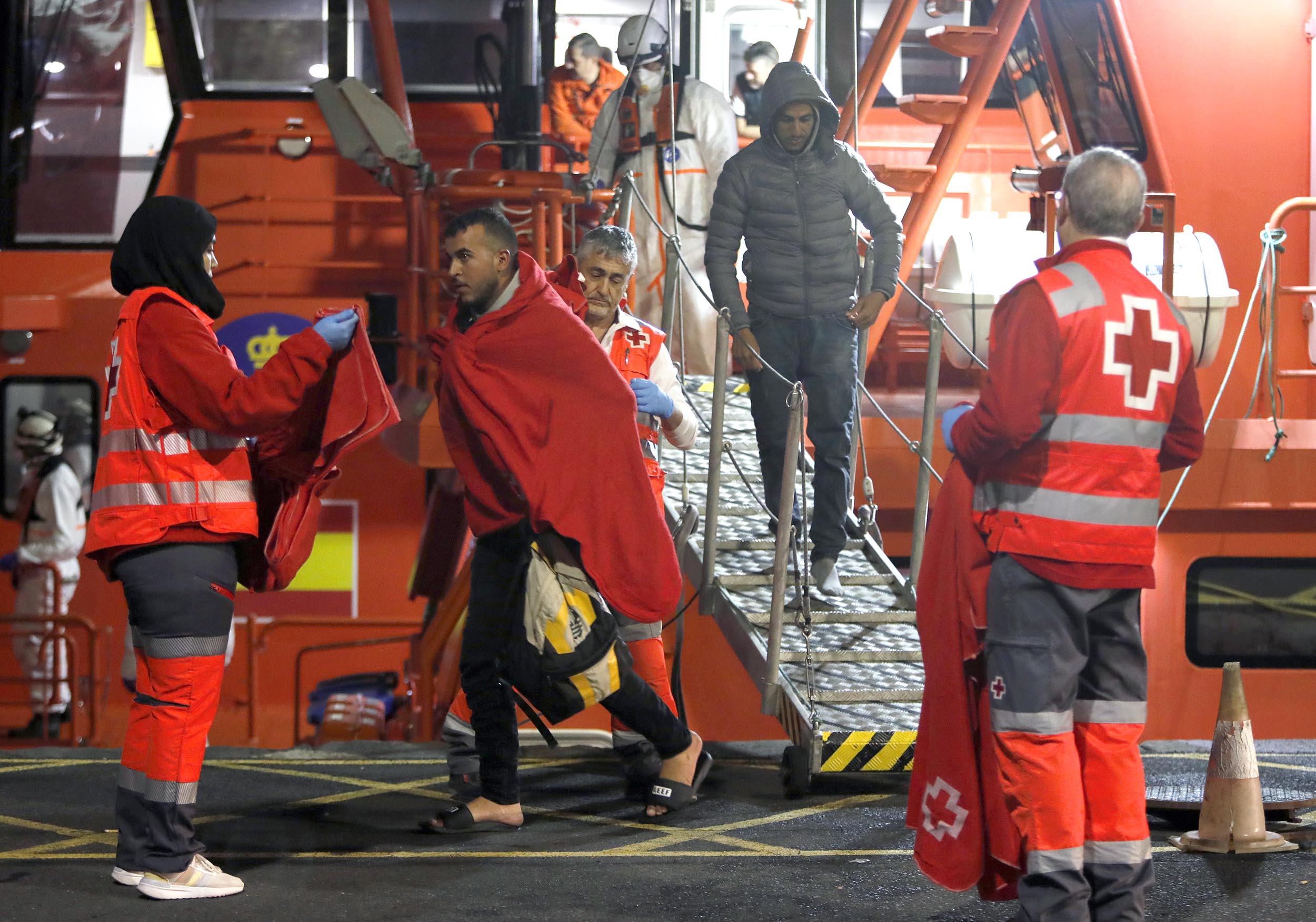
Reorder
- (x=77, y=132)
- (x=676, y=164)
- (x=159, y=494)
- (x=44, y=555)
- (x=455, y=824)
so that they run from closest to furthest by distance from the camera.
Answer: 1. (x=159, y=494)
2. (x=455, y=824)
3. (x=676, y=164)
4. (x=44, y=555)
5. (x=77, y=132)

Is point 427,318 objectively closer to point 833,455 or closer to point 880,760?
point 833,455

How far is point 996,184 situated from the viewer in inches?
395

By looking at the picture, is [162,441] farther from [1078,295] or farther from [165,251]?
[1078,295]

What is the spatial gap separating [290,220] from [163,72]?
1.48 m

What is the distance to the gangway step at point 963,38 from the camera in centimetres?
734

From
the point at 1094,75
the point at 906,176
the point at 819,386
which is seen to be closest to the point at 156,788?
the point at 819,386

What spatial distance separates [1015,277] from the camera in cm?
754

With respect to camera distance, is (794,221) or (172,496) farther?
(794,221)

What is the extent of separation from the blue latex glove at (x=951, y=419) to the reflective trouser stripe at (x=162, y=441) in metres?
1.76

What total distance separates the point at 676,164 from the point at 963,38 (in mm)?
1642

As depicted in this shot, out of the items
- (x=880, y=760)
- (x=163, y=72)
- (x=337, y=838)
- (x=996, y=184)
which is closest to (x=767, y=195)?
(x=880, y=760)

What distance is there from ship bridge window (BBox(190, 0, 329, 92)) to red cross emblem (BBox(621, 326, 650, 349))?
20.0ft

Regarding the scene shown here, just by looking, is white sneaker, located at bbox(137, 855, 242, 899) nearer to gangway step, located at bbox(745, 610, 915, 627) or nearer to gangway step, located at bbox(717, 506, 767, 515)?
gangway step, located at bbox(745, 610, 915, 627)

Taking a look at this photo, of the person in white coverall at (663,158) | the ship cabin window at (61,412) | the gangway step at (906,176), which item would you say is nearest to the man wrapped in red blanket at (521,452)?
the person in white coverall at (663,158)
